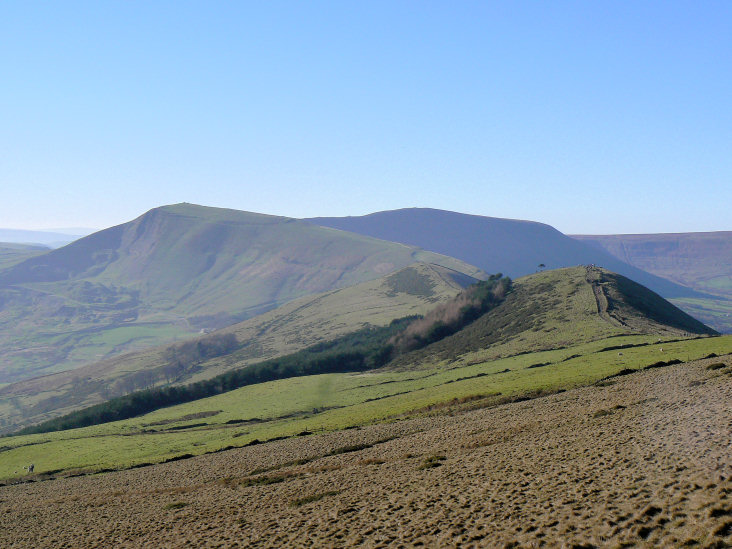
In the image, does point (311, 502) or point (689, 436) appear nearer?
point (689, 436)

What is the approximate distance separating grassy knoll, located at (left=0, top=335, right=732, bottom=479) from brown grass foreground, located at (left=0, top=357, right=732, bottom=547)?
12.7 meters

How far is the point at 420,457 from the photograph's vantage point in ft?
124

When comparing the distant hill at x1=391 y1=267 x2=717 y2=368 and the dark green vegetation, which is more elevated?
the distant hill at x1=391 y1=267 x2=717 y2=368

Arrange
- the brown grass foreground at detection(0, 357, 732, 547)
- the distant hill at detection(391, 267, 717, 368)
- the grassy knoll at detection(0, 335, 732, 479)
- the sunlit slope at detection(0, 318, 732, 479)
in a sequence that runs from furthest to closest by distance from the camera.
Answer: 1. the distant hill at detection(391, 267, 717, 368)
2. the grassy knoll at detection(0, 335, 732, 479)
3. the sunlit slope at detection(0, 318, 732, 479)
4. the brown grass foreground at detection(0, 357, 732, 547)

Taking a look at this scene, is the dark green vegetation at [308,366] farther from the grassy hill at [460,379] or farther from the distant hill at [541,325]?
the grassy hill at [460,379]

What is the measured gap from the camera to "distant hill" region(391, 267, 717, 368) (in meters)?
98.9

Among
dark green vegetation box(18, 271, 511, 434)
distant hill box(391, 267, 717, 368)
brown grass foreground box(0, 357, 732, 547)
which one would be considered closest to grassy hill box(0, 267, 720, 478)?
distant hill box(391, 267, 717, 368)

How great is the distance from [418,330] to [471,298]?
1918 centimetres

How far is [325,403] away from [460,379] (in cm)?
2317

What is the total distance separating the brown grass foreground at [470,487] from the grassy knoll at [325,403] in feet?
41.6

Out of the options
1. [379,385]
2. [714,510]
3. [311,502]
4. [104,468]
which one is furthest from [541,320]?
[714,510]

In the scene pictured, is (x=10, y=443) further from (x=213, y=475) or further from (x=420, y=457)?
(x=420, y=457)

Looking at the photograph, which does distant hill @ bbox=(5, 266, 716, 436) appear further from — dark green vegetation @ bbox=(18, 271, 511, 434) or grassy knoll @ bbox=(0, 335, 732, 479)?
grassy knoll @ bbox=(0, 335, 732, 479)

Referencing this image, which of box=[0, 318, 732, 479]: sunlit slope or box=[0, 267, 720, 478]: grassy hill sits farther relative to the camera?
box=[0, 267, 720, 478]: grassy hill
